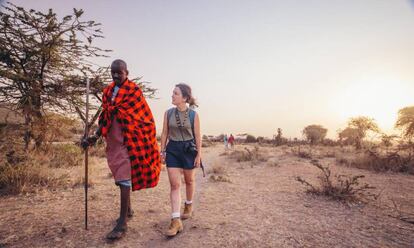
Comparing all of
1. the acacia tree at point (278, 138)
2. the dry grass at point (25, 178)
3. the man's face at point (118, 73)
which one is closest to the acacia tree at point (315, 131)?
the acacia tree at point (278, 138)

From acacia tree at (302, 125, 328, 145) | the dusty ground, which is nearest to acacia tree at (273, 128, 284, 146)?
acacia tree at (302, 125, 328, 145)

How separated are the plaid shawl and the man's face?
0.29 feet

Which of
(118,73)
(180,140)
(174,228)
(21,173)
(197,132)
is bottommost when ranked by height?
(174,228)

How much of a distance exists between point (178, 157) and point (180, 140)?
0.24 m

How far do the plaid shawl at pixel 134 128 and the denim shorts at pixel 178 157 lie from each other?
241 mm

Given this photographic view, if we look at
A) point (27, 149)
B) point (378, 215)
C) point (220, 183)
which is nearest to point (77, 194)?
point (27, 149)

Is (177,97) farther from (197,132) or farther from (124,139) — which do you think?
(124,139)

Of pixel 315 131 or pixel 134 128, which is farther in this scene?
pixel 315 131

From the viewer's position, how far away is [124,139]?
320cm

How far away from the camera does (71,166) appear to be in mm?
8648

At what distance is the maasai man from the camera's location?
10.4 ft

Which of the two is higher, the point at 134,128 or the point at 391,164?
the point at 134,128

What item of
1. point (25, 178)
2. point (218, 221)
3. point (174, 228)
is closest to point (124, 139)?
point (174, 228)

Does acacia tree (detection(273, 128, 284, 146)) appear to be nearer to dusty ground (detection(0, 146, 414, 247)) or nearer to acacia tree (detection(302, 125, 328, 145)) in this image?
acacia tree (detection(302, 125, 328, 145))
